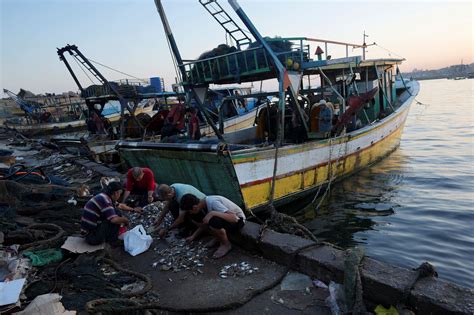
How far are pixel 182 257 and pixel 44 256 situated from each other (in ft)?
6.20

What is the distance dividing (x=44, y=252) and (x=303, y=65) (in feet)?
21.7

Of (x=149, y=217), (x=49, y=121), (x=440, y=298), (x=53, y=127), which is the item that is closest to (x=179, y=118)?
(x=149, y=217)

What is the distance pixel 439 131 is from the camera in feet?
67.8

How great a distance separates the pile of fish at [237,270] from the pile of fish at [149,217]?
190 centimetres

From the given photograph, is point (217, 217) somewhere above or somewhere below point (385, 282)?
above

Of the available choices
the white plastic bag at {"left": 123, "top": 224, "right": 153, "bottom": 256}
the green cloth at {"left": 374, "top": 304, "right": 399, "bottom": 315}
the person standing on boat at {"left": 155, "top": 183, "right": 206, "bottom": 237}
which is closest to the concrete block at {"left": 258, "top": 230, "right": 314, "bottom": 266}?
the green cloth at {"left": 374, "top": 304, "right": 399, "bottom": 315}

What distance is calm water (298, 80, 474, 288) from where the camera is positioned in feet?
20.8

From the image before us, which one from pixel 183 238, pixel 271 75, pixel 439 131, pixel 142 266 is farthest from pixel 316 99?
pixel 439 131

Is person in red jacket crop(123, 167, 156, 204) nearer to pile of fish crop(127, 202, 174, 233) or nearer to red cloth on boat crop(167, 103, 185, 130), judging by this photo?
pile of fish crop(127, 202, 174, 233)

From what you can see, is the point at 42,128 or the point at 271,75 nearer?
the point at 271,75

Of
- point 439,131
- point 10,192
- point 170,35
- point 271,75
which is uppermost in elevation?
point 170,35

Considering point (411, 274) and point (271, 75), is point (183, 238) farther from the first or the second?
point (271, 75)

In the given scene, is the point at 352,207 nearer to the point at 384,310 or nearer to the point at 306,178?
the point at 306,178

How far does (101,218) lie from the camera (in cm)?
508
